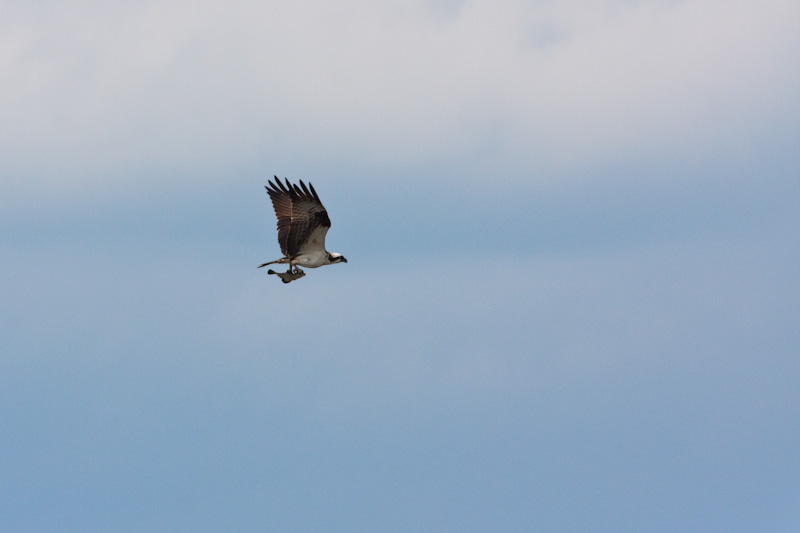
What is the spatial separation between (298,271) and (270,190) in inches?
151

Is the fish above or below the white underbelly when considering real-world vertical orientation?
below

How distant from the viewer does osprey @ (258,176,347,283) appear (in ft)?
200

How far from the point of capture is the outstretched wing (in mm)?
61000

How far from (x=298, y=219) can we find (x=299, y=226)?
0.34 meters

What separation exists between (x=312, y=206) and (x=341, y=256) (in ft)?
13.4

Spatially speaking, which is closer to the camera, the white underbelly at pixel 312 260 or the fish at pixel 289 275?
the fish at pixel 289 275

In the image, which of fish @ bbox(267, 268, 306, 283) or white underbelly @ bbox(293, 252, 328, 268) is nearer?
fish @ bbox(267, 268, 306, 283)

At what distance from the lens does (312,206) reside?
201 feet

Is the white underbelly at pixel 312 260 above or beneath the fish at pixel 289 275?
above

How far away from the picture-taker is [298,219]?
61.8 m

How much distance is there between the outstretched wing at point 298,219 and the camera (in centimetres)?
6100

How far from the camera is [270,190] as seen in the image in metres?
62.7

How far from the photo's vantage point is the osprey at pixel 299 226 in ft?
200

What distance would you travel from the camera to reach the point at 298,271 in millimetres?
62969
